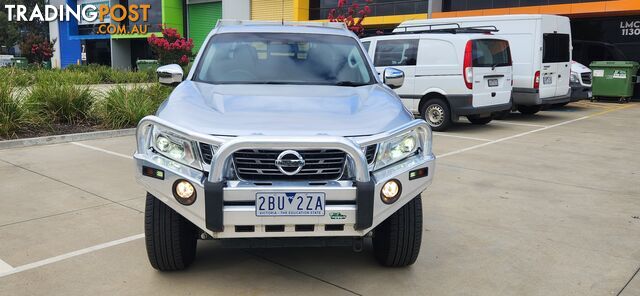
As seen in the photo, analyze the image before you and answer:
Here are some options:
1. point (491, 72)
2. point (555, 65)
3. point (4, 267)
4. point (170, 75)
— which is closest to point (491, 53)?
point (491, 72)

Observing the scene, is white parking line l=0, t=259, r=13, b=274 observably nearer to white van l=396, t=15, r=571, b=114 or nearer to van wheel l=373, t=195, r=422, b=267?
van wheel l=373, t=195, r=422, b=267

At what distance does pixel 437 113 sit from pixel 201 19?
1107 inches

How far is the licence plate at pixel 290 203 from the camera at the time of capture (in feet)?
10.0

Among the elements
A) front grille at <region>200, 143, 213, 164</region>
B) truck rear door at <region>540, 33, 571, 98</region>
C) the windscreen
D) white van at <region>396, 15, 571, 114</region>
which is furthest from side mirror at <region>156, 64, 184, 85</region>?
truck rear door at <region>540, 33, 571, 98</region>

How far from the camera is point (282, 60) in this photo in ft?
14.8

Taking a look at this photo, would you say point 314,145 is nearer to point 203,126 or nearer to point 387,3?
point 203,126

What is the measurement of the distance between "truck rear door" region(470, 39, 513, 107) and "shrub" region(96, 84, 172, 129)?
6.27 meters

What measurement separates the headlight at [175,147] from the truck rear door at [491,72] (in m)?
8.06

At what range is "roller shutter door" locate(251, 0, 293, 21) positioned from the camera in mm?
28927

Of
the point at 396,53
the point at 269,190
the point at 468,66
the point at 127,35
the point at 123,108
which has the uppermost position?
the point at 127,35

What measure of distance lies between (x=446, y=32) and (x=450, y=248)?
7.44 meters

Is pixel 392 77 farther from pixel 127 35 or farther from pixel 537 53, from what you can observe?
pixel 127 35

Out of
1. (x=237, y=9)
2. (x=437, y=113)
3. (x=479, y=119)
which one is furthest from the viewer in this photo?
(x=237, y=9)

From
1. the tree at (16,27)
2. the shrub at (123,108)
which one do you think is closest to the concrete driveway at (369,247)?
the shrub at (123,108)
